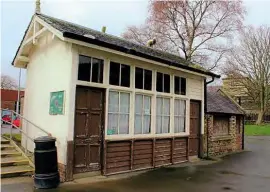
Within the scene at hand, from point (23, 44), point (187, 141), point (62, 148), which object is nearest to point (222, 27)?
point (187, 141)

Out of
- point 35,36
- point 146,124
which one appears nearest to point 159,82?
point 146,124

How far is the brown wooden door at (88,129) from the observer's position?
8.55 metres

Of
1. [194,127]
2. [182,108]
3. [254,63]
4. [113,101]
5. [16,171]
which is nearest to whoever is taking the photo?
[16,171]

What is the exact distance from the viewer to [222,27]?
2859cm

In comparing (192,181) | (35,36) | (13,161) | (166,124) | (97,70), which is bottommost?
(192,181)

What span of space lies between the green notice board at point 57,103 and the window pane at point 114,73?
66.3 inches

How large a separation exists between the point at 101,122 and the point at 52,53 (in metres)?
2.63

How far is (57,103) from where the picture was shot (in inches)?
341

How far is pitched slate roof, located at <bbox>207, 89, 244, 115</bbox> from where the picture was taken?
15284 millimetres

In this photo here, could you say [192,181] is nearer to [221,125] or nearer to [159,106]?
[159,106]

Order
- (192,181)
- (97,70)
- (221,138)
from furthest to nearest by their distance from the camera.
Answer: (221,138)
(97,70)
(192,181)

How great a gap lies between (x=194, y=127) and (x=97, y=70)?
5.93 metres

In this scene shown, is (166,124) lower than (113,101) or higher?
lower

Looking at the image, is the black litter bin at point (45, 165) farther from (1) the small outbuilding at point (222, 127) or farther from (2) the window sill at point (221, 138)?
(2) the window sill at point (221, 138)
